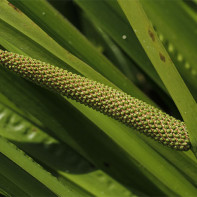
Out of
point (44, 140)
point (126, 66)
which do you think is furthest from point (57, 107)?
point (126, 66)

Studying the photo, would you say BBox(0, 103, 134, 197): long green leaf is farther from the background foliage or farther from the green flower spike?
the green flower spike

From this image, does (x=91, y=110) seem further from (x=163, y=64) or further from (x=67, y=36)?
(x=163, y=64)

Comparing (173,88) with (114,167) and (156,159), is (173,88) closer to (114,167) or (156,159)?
(156,159)

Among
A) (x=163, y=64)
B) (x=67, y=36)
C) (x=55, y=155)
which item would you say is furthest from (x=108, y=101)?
(x=55, y=155)

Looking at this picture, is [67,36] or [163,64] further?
[67,36]

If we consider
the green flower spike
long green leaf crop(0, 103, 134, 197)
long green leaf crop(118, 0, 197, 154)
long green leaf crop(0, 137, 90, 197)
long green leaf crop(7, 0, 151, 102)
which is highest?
long green leaf crop(118, 0, 197, 154)

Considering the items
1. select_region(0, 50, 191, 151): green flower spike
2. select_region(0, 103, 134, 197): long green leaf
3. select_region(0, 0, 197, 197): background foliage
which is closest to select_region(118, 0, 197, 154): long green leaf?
select_region(0, 50, 191, 151): green flower spike

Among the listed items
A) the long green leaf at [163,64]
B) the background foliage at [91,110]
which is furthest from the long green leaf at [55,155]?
the long green leaf at [163,64]
